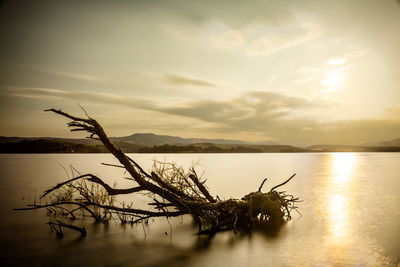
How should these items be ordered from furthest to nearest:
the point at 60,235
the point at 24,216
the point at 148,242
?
the point at 24,216 < the point at 60,235 < the point at 148,242

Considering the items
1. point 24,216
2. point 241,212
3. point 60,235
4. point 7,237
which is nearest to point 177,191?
point 241,212

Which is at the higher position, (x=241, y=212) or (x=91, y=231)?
(x=241, y=212)

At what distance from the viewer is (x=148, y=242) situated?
7.39m

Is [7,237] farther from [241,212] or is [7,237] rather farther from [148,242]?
[241,212]

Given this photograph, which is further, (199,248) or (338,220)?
(338,220)

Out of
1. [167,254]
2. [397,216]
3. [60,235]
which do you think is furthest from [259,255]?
[397,216]

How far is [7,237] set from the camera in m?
8.14

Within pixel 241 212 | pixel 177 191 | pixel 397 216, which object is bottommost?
pixel 397 216

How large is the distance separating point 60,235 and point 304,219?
8.48m

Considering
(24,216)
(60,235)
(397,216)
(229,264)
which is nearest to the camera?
(229,264)

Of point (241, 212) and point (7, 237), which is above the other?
point (241, 212)

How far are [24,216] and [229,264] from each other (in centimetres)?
858

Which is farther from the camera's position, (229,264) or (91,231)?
(91,231)

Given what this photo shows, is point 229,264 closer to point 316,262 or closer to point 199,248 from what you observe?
point 199,248
